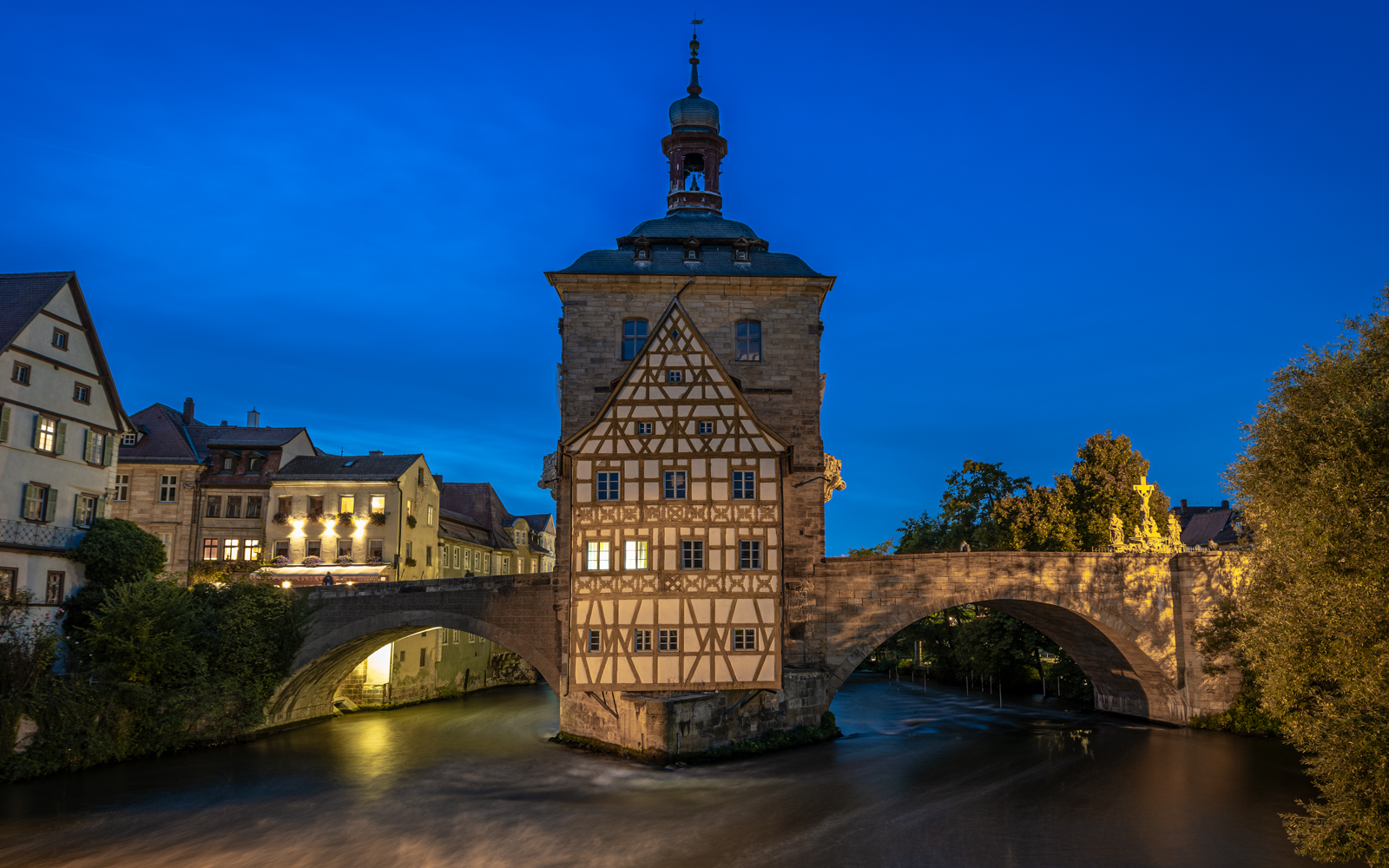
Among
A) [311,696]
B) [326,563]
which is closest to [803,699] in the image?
[311,696]

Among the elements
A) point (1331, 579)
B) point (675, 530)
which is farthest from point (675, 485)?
point (1331, 579)

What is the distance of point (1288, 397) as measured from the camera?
18.1m

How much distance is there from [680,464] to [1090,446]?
996 inches

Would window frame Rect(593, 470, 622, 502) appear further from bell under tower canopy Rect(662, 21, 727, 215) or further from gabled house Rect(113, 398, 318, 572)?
gabled house Rect(113, 398, 318, 572)

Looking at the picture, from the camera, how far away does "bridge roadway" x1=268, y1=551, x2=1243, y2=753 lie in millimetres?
31281

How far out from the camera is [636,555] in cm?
2808

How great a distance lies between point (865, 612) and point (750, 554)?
6.05 m

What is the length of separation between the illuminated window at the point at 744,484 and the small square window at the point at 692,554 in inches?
71.6

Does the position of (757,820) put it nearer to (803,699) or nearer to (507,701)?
(803,699)

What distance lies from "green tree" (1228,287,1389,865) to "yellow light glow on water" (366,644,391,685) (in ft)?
119

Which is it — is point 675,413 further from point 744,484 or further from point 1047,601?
point 1047,601

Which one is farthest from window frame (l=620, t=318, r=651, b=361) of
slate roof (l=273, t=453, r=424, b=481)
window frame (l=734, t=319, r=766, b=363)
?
slate roof (l=273, t=453, r=424, b=481)

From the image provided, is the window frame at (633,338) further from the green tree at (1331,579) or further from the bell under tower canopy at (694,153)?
the green tree at (1331,579)

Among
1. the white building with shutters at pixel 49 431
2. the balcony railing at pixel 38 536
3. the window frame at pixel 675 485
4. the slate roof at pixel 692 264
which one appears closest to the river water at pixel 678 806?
the white building with shutters at pixel 49 431
